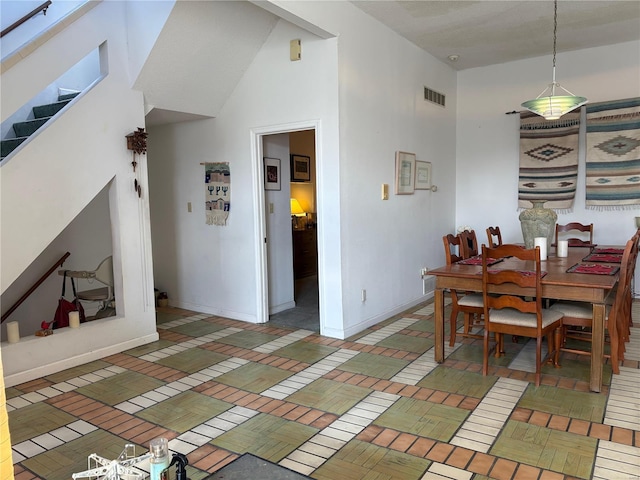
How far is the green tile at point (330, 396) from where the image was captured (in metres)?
2.84

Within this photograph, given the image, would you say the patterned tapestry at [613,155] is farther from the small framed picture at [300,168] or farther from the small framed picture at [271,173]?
the small framed picture at [300,168]

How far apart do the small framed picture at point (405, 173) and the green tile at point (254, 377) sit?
2.36 m

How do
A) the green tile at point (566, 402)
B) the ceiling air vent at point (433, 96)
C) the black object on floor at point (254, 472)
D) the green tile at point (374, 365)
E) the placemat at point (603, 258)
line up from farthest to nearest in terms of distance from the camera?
the ceiling air vent at point (433, 96), the placemat at point (603, 258), the green tile at point (374, 365), the green tile at point (566, 402), the black object on floor at point (254, 472)

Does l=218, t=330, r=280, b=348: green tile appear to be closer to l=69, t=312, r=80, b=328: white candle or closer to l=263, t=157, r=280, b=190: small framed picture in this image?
l=69, t=312, r=80, b=328: white candle

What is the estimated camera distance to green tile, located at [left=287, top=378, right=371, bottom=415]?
284 cm

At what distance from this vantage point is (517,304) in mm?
3006

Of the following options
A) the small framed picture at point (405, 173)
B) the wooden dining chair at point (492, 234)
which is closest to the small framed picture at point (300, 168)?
the small framed picture at point (405, 173)

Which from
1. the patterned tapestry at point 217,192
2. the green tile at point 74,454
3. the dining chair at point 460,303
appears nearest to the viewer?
the green tile at point 74,454

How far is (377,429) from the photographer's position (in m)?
2.54

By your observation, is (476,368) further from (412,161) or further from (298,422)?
(412,161)

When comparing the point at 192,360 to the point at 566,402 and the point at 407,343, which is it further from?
the point at 566,402

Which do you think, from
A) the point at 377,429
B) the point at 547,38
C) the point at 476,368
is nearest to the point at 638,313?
the point at 476,368

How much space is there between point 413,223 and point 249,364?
259 cm

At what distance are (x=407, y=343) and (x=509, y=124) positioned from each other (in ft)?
11.7
